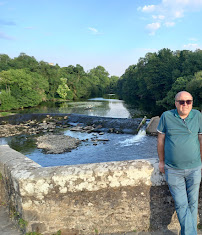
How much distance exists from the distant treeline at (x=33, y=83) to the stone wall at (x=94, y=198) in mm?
47083

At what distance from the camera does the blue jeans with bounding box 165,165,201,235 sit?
299 cm

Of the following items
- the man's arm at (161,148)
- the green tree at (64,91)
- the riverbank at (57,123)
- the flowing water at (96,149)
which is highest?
the green tree at (64,91)

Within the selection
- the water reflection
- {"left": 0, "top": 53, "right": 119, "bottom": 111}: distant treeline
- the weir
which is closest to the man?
the weir

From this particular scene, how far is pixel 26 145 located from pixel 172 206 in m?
19.0

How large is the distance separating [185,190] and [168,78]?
56.3m

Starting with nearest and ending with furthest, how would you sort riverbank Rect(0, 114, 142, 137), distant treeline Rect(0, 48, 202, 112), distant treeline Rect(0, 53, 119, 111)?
riverbank Rect(0, 114, 142, 137) < distant treeline Rect(0, 48, 202, 112) < distant treeline Rect(0, 53, 119, 111)

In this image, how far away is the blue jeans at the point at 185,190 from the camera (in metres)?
2.99

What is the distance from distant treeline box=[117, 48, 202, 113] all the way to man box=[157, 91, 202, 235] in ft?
115

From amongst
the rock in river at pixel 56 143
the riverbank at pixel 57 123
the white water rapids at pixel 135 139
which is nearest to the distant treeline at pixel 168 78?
the riverbank at pixel 57 123

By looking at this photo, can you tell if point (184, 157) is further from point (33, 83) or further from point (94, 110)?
point (33, 83)

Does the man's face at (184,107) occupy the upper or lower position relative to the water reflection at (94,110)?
upper

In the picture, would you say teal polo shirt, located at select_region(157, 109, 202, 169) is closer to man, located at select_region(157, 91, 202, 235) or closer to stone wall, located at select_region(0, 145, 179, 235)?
man, located at select_region(157, 91, 202, 235)

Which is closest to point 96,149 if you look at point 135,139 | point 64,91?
point 135,139

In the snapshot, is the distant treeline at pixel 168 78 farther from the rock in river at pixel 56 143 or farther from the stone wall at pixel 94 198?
the stone wall at pixel 94 198
